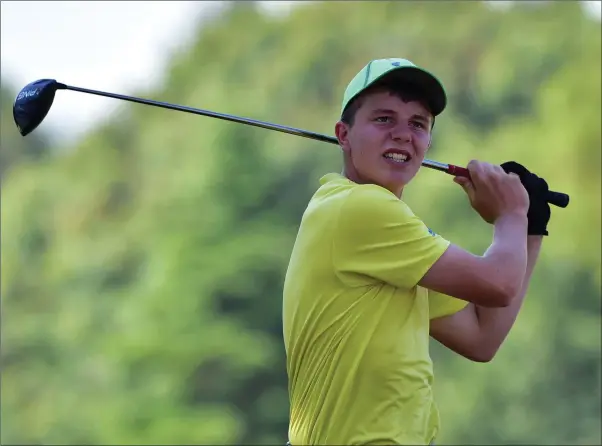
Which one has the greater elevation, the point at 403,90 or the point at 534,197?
Answer: the point at 403,90

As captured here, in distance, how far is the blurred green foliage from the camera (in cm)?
1216

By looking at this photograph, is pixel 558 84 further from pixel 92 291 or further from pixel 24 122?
pixel 24 122

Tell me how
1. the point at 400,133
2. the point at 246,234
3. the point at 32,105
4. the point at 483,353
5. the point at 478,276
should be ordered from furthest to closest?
the point at 246,234 → the point at 32,105 → the point at 483,353 → the point at 400,133 → the point at 478,276

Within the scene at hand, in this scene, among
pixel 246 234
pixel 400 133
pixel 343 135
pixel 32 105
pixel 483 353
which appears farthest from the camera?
pixel 246 234

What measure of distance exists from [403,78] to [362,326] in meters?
0.54

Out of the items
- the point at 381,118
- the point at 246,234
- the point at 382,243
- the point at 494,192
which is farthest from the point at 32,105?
the point at 246,234

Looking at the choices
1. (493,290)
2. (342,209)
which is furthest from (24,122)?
(493,290)

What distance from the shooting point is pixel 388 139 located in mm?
2105

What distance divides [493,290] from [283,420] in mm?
10667

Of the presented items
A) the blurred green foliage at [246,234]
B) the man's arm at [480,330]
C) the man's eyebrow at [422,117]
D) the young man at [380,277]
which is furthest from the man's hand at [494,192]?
the blurred green foliage at [246,234]

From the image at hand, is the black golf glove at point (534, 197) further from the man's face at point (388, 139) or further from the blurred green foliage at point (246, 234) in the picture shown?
the blurred green foliage at point (246, 234)

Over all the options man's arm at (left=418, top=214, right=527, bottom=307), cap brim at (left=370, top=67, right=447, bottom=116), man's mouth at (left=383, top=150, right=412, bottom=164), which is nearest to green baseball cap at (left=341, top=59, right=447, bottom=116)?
cap brim at (left=370, top=67, right=447, bottom=116)

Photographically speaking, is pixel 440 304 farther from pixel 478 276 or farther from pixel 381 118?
pixel 381 118

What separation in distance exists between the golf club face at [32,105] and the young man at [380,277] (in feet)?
2.91
